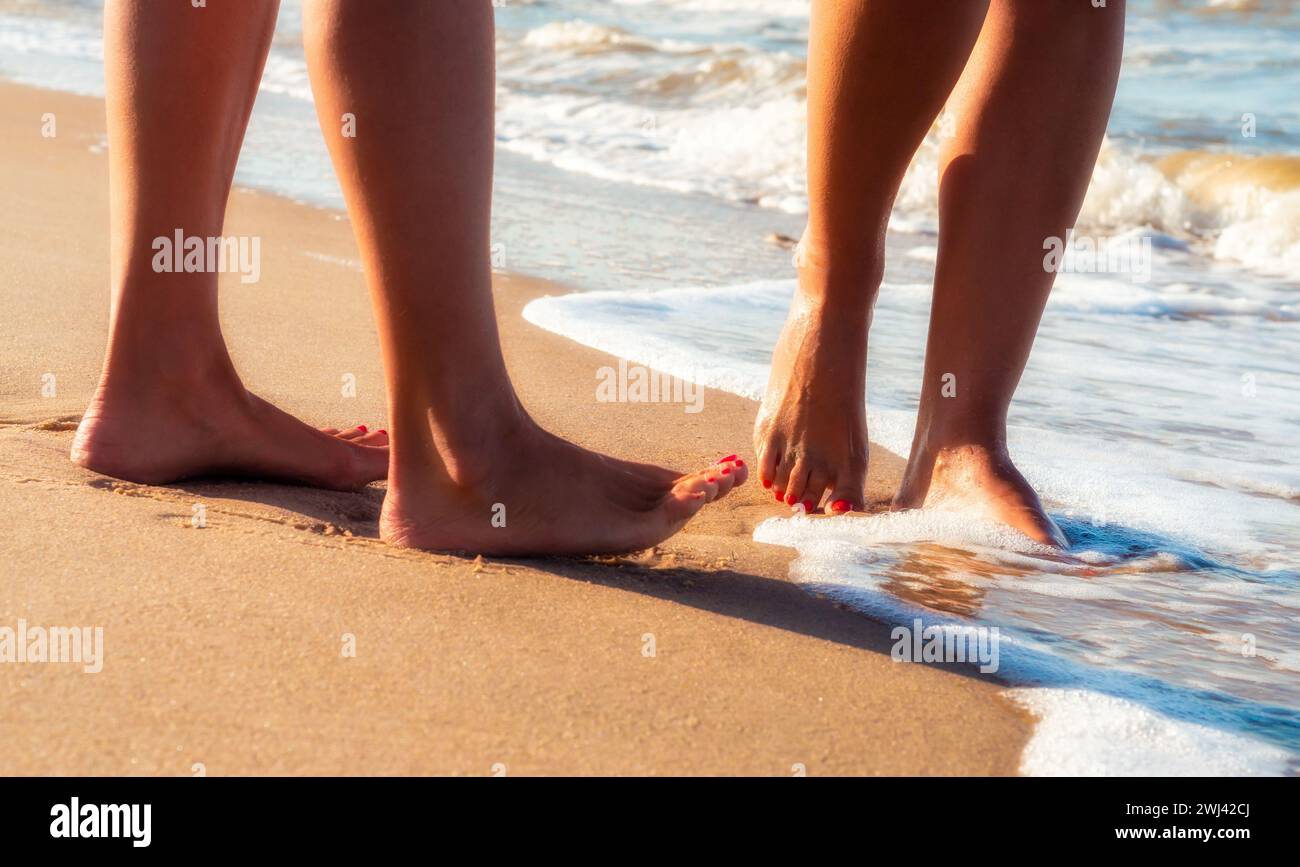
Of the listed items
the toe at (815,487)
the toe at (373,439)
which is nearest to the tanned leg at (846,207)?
the toe at (815,487)

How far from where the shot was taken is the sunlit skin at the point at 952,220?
1969mm

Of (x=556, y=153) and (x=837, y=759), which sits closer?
(x=837, y=759)

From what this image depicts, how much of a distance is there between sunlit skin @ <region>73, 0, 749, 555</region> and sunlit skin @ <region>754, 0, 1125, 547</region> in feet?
1.28

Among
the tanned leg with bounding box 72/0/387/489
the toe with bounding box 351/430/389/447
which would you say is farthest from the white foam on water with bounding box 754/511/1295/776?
the tanned leg with bounding box 72/0/387/489

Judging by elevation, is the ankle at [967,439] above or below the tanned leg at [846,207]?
below

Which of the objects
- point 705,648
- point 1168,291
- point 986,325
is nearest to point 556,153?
Answer: point 1168,291

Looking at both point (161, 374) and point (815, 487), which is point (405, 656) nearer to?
point (161, 374)

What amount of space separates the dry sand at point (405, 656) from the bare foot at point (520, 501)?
37 millimetres

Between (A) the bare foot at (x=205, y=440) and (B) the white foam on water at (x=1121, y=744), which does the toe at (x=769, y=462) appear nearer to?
(A) the bare foot at (x=205, y=440)

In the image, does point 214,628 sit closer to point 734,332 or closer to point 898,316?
point 734,332

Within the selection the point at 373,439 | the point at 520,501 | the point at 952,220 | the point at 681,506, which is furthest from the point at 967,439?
the point at 373,439

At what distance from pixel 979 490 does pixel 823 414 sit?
0.84ft
